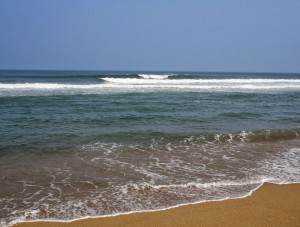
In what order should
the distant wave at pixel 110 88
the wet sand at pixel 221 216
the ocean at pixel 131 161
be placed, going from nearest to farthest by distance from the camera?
the wet sand at pixel 221 216 < the ocean at pixel 131 161 < the distant wave at pixel 110 88

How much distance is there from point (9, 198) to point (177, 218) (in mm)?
3006

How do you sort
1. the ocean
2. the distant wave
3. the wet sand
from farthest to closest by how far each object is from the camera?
the distant wave, the ocean, the wet sand

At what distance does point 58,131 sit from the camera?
10.9 metres

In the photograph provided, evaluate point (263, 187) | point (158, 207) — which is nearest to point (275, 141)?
point (263, 187)

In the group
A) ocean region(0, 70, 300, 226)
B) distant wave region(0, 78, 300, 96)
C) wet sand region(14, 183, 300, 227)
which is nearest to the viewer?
wet sand region(14, 183, 300, 227)

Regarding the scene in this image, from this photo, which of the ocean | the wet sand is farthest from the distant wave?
the wet sand

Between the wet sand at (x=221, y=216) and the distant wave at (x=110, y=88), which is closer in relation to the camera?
the wet sand at (x=221, y=216)

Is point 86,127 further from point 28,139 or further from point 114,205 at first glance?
point 114,205

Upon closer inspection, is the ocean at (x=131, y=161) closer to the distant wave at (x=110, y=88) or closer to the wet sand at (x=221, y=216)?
the wet sand at (x=221, y=216)

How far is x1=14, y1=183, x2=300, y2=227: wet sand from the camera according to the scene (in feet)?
15.2

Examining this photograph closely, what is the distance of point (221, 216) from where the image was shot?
490cm

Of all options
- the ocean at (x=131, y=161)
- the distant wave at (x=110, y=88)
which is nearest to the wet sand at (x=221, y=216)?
the ocean at (x=131, y=161)

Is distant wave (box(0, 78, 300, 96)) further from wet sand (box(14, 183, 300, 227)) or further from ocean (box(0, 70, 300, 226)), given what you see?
wet sand (box(14, 183, 300, 227))

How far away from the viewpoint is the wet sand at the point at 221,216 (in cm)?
464
